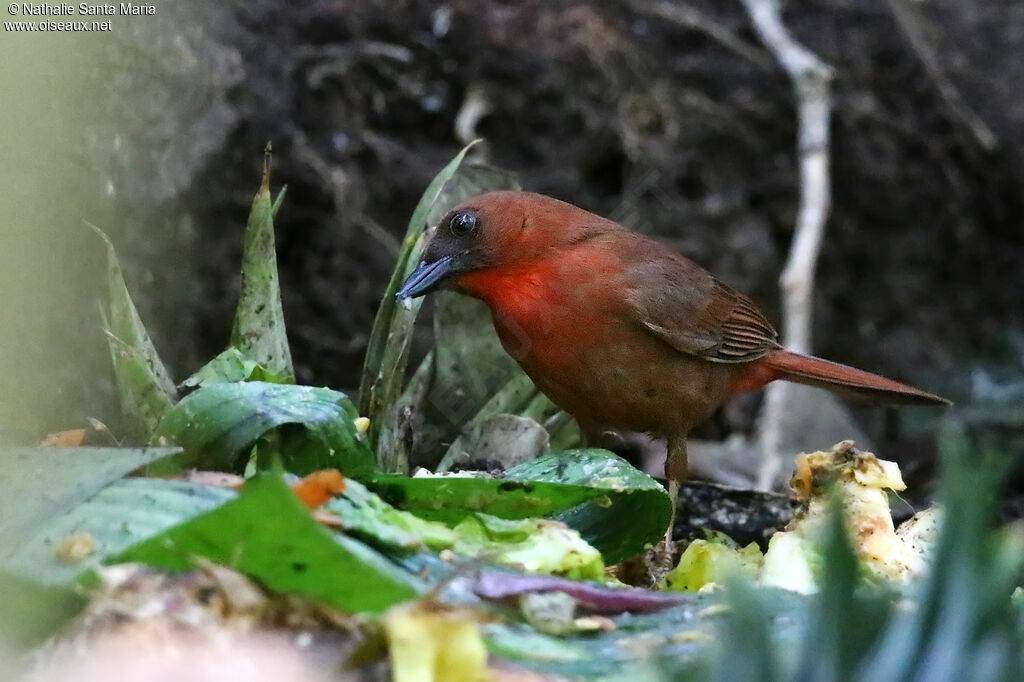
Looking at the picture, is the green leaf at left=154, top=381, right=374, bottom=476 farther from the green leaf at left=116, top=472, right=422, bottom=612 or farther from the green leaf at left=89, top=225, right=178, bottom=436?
the green leaf at left=116, top=472, right=422, bottom=612

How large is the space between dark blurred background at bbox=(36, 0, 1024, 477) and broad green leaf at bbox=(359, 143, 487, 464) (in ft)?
4.34

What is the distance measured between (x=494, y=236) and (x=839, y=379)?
1273 millimetres

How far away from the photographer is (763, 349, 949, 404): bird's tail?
3.72 meters

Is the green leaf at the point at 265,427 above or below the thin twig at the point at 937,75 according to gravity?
below

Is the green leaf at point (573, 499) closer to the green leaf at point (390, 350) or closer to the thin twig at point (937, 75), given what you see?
the green leaf at point (390, 350)

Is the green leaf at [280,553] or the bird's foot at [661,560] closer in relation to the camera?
the green leaf at [280,553]

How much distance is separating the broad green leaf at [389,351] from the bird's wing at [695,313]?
0.66m

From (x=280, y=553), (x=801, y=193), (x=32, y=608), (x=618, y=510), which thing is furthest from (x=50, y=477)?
(x=801, y=193)

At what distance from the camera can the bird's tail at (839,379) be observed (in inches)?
146

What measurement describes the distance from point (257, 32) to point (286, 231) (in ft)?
2.36

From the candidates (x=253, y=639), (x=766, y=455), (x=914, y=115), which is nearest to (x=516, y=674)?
(x=253, y=639)

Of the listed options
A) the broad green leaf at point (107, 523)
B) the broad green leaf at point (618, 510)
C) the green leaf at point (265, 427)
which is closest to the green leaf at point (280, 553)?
the broad green leaf at point (107, 523)

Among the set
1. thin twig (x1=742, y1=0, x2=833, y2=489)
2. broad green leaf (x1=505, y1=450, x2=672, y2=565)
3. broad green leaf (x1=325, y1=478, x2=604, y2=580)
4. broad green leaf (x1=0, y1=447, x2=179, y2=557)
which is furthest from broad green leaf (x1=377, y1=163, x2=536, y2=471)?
thin twig (x1=742, y1=0, x2=833, y2=489)

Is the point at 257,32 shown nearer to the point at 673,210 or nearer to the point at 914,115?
the point at 673,210
